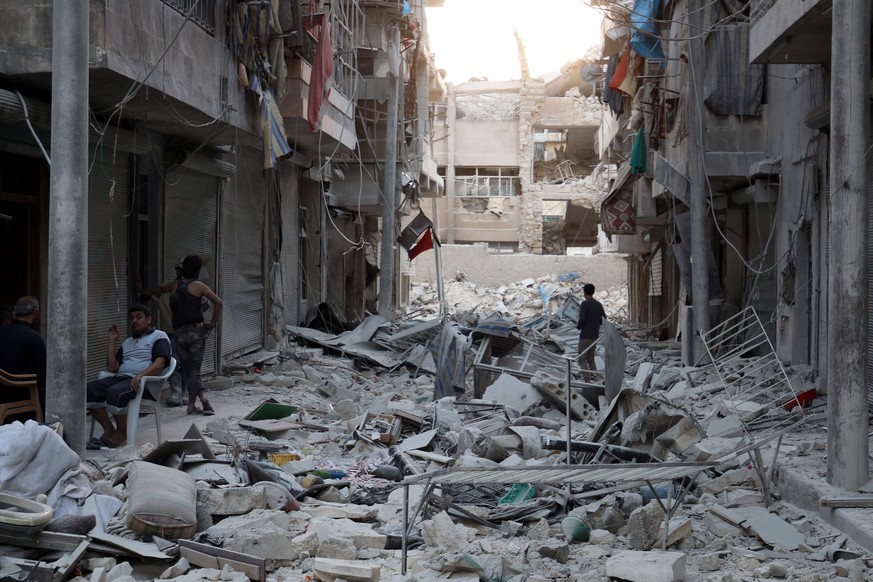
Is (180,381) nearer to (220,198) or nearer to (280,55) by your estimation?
(220,198)

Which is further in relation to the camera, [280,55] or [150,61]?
[280,55]

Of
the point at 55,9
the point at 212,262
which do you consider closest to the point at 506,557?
the point at 55,9

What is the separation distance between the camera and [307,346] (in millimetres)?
17047

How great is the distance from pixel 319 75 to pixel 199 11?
346 centimetres

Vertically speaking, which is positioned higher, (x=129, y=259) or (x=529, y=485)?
(x=129, y=259)

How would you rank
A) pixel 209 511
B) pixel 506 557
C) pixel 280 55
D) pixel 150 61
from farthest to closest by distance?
1. pixel 280 55
2. pixel 150 61
3. pixel 209 511
4. pixel 506 557

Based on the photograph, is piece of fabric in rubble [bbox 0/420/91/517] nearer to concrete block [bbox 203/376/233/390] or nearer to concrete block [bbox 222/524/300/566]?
concrete block [bbox 222/524/300/566]

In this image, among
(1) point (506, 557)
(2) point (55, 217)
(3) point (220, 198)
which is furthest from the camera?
(3) point (220, 198)

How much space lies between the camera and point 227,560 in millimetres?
5023

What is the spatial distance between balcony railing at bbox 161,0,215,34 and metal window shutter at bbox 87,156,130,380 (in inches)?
65.7

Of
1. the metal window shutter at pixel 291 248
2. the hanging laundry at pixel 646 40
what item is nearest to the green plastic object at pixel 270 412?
the metal window shutter at pixel 291 248

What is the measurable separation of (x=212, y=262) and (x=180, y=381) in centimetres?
256

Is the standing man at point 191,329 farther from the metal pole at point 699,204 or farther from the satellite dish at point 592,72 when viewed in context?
the satellite dish at point 592,72

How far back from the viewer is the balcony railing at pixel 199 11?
9.64 m
